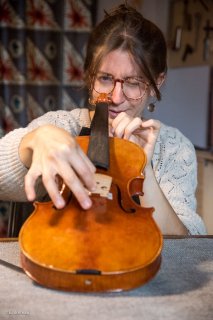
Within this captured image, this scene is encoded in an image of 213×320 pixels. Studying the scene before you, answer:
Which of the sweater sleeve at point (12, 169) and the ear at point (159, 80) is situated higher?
the ear at point (159, 80)

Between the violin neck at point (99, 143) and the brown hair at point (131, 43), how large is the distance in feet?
1.15

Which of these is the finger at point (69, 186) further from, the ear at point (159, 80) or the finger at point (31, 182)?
the ear at point (159, 80)

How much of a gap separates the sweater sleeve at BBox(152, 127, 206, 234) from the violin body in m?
0.53

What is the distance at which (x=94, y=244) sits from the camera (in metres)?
0.62

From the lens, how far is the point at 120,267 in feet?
1.94

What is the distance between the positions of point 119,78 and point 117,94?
0.05 meters

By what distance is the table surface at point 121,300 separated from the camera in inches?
21.7

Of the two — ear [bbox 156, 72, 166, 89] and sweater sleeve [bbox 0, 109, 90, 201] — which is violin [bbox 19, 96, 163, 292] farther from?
ear [bbox 156, 72, 166, 89]

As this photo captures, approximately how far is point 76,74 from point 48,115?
5.24 ft

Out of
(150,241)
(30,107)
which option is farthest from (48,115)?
(30,107)

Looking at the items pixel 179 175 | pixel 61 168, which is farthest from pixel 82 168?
pixel 179 175

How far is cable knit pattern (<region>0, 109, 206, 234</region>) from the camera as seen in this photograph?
1.13 meters

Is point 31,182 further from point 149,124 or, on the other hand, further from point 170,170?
point 170,170

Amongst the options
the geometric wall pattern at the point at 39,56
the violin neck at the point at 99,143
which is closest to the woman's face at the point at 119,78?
the violin neck at the point at 99,143
